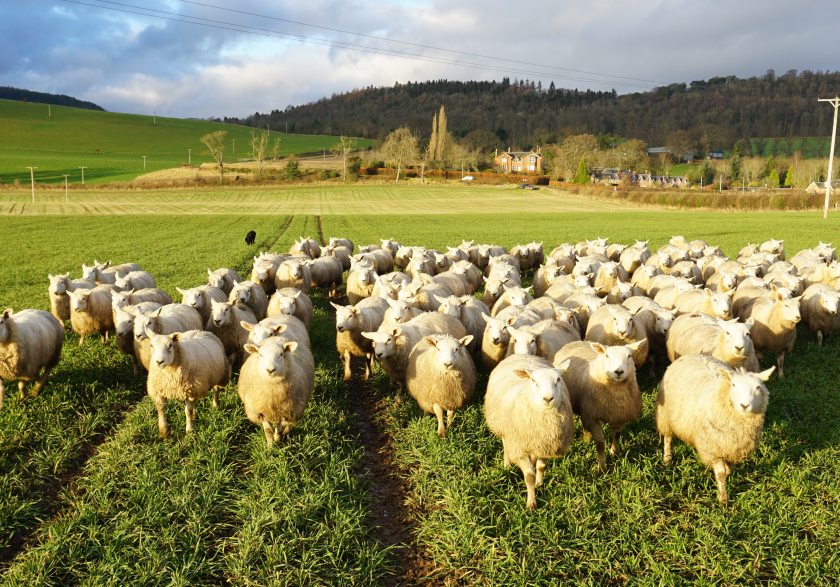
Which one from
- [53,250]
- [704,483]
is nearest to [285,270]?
[704,483]

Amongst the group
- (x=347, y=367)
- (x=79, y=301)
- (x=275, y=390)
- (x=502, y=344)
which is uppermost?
(x=79, y=301)

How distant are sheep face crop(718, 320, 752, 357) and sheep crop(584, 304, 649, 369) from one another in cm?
117

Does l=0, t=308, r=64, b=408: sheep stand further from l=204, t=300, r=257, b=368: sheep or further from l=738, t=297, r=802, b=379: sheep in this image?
l=738, t=297, r=802, b=379: sheep

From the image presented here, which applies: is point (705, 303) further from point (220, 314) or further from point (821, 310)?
point (220, 314)

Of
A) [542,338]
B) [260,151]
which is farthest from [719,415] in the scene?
[260,151]

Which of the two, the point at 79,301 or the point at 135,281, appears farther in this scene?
the point at 135,281

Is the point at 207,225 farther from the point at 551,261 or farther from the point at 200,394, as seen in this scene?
the point at 200,394

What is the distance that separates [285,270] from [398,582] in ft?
35.4

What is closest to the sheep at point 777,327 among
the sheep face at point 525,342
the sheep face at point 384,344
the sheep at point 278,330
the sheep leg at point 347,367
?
the sheep face at point 525,342

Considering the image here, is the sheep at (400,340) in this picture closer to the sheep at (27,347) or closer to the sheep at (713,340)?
the sheep at (713,340)

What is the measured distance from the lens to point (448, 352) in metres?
7.81

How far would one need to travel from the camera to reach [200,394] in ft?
26.4

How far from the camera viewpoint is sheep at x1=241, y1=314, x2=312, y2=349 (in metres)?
8.55

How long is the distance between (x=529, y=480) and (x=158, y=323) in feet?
22.2
